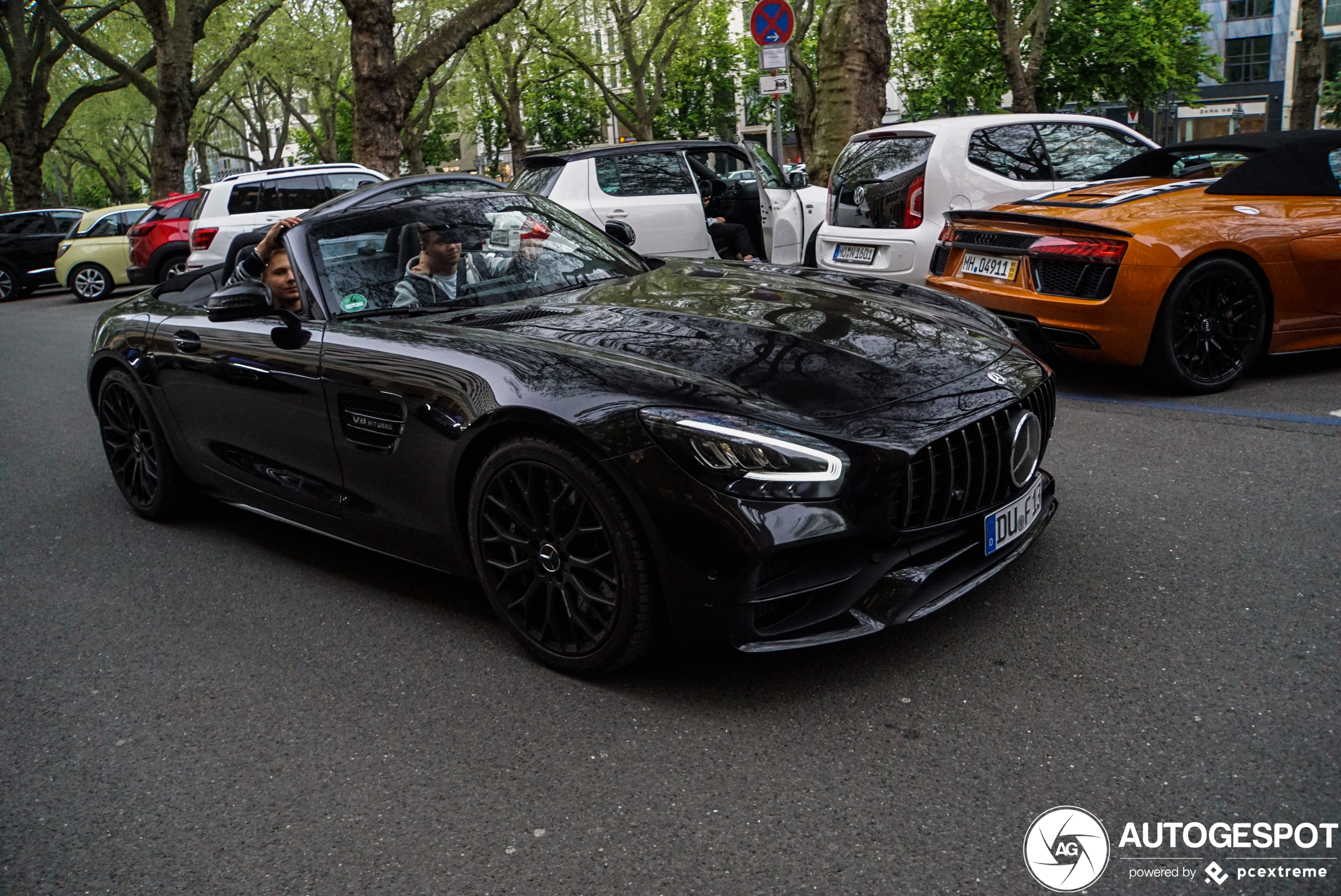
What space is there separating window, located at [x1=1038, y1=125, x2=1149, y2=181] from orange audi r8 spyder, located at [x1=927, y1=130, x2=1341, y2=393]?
1.50 meters

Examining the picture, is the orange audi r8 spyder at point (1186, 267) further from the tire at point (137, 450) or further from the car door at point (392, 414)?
the tire at point (137, 450)

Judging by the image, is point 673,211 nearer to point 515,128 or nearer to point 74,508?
point 74,508

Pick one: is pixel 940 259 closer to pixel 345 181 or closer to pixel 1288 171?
pixel 1288 171

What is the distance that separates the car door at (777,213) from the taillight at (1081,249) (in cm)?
437

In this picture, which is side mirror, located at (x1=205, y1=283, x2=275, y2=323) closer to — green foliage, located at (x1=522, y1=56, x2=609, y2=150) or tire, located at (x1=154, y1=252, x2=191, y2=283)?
tire, located at (x1=154, y1=252, x2=191, y2=283)

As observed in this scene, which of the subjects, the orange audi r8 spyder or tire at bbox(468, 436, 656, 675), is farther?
the orange audi r8 spyder

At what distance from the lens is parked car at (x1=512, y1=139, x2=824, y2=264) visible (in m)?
10.8

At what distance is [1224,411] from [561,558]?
13.7ft

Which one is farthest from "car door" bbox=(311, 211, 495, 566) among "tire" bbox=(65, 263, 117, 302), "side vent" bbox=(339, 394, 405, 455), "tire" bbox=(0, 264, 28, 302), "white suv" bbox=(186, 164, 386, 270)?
"tire" bbox=(0, 264, 28, 302)

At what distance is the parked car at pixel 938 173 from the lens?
26.3ft

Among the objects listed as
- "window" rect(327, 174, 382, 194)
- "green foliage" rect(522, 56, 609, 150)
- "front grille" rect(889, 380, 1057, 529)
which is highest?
"green foliage" rect(522, 56, 609, 150)

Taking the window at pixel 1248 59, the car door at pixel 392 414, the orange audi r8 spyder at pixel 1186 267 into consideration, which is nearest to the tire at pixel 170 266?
the orange audi r8 spyder at pixel 1186 267

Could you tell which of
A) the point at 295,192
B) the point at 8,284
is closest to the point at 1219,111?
the point at 295,192

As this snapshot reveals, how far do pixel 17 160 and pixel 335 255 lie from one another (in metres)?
32.3
